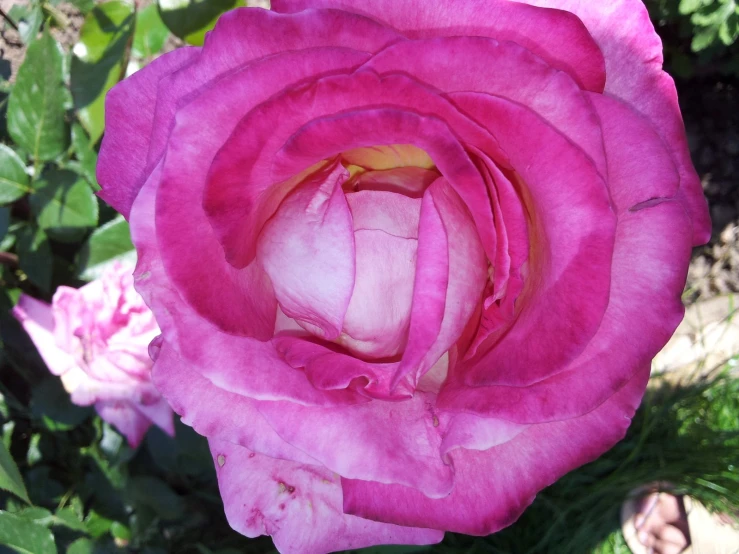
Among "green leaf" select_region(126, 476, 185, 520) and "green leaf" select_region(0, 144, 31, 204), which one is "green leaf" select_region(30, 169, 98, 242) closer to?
"green leaf" select_region(0, 144, 31, 204)

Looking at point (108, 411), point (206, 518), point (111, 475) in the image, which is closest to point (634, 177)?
point (108, 411)

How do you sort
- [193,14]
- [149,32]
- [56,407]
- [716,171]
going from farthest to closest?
1. [716,171]
2. [56,407]
3. [149,32]
4. [193,14]

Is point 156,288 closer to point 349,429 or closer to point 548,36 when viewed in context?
point 349,429

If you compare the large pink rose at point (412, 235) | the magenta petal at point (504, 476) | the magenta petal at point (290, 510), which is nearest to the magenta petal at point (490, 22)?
the large pink rose at point (412, 235)

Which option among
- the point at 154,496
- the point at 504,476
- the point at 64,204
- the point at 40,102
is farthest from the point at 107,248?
the point at 504,476

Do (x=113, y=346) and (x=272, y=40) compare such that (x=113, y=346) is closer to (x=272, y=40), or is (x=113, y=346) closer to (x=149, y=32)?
(x=149, y=32)

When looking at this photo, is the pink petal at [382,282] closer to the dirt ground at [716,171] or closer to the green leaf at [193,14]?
the green leaf at [193,14]

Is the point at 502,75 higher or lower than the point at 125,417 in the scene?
higher

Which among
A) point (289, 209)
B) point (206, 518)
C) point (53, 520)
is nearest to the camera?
point (289, 209)
